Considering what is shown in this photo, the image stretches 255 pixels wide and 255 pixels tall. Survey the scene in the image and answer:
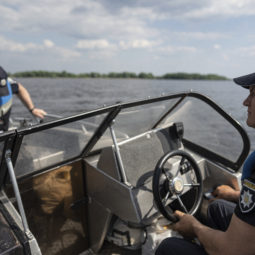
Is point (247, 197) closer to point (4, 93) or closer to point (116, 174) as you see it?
point (116, 174)

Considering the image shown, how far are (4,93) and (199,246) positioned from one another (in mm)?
2375

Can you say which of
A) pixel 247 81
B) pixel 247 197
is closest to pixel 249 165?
pixel 247 197

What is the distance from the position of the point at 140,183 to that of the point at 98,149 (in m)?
0.59

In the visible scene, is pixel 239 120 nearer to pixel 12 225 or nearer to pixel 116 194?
pixel 116 194

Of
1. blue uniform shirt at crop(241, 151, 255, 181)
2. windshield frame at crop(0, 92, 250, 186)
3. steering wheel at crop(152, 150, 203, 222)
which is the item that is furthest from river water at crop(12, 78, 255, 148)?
blue uniform shirt at crop(241, 151, 255, 181)

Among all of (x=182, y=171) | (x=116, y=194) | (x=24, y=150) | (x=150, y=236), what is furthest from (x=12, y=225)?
(x=182, y=171)

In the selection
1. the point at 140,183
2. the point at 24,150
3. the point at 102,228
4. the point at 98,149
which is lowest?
the point at 102,228

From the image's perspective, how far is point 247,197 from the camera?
1012 mm

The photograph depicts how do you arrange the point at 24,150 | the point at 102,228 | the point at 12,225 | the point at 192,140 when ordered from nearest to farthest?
1. the point at 12,225
2. the point at 24,150
3. the point at 102,228
4. the point at 192,140

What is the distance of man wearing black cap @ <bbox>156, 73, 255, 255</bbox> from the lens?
3.21 feet

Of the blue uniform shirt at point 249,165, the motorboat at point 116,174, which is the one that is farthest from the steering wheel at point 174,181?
the blue uniform shirt at point 249,165

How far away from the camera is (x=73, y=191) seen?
2.12 meters

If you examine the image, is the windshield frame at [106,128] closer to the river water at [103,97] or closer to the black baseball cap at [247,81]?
the river water at [103,97]

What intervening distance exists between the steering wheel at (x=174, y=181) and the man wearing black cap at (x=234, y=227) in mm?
147
